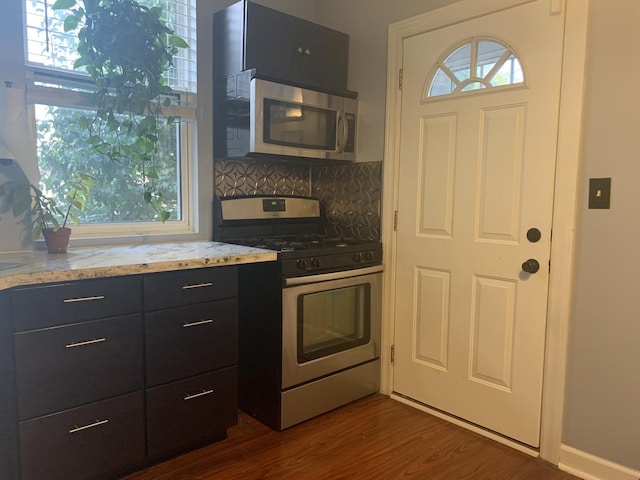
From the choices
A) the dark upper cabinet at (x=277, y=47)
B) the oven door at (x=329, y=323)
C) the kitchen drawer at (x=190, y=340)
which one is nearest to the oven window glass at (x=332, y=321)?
the oven door at (x=329, y=323)

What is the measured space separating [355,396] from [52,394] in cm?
157

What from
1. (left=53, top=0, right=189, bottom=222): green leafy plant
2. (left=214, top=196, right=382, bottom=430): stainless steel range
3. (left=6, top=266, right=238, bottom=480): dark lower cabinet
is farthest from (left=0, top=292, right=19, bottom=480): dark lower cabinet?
(left=214, top=196, right=382, bottom=430): stainless steel range

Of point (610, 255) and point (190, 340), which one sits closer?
point (610, 255)

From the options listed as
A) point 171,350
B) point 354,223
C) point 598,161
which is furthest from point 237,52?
point 598,161

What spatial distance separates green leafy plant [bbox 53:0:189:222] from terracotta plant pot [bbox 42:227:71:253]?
17.1 inches

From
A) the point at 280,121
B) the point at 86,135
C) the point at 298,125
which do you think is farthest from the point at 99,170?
the point at 298,125

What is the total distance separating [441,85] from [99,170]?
182cm

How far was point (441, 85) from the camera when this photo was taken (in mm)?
2436

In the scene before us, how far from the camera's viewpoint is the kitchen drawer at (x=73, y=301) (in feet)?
5.25

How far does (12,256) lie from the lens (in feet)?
6.58

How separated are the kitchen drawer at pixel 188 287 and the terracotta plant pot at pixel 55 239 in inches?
19.8

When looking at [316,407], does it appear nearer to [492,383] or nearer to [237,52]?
[492,383]

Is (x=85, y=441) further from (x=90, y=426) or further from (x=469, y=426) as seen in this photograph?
(x=469, y=426)

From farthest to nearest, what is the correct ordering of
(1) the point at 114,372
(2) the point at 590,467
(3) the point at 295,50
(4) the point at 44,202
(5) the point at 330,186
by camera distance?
1. (5) the point at 330,186
2. (3) the point at 295,50
3. (4) the point at 44,202
4. (2) the point at 590,467
5. (1) the point at 114,372
